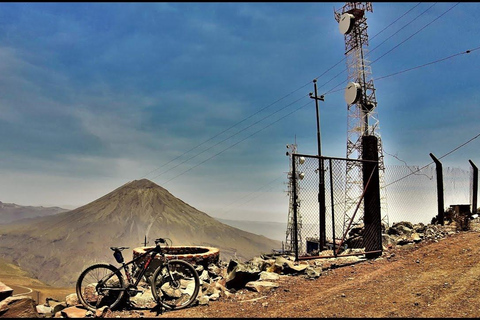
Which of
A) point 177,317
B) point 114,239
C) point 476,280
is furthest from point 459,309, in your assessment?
point 114,239

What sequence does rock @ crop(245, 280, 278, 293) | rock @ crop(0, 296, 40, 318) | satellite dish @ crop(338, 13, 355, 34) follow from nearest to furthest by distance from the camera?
rock @ crop(0, 296, 40, 318)
rock @ crop(245, 280, 278, 293)
satellite dish @ crop(338, 13, 355, 34)

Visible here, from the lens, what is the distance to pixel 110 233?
131000 mm

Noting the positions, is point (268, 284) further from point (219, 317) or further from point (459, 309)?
point (459, 309)

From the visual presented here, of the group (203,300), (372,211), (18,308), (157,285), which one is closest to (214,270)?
(203,300)

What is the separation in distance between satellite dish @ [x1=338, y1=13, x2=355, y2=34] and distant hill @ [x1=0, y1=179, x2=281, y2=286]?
98159mm

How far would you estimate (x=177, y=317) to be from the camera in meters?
4.87

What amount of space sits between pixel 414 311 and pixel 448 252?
3.58 meters

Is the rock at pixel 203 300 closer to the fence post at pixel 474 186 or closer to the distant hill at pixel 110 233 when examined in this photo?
the fence post at pixel 474 186

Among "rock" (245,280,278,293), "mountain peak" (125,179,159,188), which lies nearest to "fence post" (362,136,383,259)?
"rock" (245,280,278,293)

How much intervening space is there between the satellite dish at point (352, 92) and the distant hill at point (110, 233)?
323 ft

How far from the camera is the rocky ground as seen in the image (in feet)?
15.6

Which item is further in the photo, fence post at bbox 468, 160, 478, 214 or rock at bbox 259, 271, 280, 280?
fence post at bbox 468, 160, 478, 214

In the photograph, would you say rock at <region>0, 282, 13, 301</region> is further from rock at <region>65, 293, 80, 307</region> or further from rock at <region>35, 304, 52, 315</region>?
rock at <region>65, 293, 80, 307</region>

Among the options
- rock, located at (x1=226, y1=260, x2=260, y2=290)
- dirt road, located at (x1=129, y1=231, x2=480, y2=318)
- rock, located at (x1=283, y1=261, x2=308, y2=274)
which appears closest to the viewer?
dirt road, located at (x1=129, y1=231, x2=480, y2=318)
